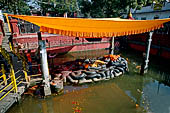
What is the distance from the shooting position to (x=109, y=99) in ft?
19.8

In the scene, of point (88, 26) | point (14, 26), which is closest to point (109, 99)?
point (88, 26)

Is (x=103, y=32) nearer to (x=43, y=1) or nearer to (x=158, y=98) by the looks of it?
(x=158, y=98)

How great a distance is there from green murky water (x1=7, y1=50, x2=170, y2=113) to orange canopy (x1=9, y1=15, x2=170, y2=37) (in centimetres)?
348

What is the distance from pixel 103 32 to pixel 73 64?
4721 mm

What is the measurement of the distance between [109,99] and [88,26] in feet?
13.3

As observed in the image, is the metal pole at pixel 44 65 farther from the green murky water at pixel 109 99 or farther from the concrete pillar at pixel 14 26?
the concrete pillar at pixel 14 26

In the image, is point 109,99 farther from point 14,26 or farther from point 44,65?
point 14,26

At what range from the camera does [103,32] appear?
5633 mm

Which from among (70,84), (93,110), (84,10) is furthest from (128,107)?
(84,10)

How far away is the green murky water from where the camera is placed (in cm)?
535

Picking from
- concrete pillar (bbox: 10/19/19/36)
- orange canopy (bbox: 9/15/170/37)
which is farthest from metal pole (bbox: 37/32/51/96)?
concrete pillar (bbox: 10/19/19/36)

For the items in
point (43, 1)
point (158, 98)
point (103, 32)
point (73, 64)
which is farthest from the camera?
point (43, 1)

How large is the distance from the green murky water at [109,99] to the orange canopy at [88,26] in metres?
3.48

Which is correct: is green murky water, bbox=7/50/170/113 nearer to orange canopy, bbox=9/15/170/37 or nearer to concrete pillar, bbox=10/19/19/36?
orange canopy, bbox=9/15/170/37
